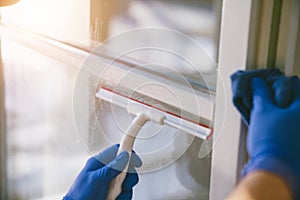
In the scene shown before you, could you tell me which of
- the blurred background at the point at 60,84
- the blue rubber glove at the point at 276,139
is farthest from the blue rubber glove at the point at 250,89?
the blurred background at the point at 60,84

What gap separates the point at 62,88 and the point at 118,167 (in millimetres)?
412

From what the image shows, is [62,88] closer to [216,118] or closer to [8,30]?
[8,30]

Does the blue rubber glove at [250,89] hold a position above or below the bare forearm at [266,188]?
above

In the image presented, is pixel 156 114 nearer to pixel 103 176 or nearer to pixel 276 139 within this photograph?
pixel 103 176

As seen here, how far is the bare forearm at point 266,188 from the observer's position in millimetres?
636

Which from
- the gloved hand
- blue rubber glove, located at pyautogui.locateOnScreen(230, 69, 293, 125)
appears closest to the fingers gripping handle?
the gloved hand

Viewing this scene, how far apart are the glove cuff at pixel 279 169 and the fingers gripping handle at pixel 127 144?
1.44 feet

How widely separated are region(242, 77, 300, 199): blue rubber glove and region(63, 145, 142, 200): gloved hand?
424mm

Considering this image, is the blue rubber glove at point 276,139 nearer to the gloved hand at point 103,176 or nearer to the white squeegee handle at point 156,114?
the white squeegee handle at point 156,114

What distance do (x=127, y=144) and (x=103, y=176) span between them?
0.09m

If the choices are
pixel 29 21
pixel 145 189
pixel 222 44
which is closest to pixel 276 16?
pixel 222 44

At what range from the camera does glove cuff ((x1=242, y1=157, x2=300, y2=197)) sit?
2.07ft

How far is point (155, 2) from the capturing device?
103cm

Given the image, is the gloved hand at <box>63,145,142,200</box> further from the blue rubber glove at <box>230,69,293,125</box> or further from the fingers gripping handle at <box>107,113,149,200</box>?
the blue rubber glove at <box>230,69,293,125</box>
